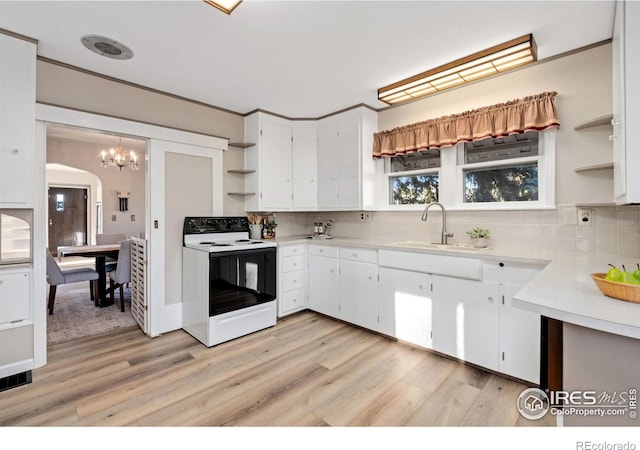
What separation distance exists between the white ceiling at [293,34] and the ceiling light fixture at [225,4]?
0.06 m

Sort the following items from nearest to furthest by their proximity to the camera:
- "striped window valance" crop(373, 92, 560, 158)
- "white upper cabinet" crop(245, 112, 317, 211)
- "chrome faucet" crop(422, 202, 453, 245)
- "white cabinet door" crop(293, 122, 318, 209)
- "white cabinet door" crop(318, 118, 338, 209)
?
"striped window valance" crop(373, 92, 560, 158), "chrome faucet" crop(422, 202, 453, 245), "white upper cabinet" crop(245, 112, 317, 211), "white cabinet door" crop(318, 118, 338, 209), "white cabinet door" crop(293, 122, 318, 209)

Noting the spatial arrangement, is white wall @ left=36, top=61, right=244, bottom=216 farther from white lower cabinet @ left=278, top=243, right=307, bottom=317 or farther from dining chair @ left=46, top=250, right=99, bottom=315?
dining chair @ left=46, top=250, right=99, bottom=315

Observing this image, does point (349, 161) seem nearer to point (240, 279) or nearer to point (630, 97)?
point (240, 279)

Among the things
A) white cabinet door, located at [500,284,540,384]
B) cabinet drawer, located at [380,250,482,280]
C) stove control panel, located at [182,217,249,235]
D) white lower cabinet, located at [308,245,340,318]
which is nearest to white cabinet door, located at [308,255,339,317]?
white lower cabinet, located at [308,245,340,318]

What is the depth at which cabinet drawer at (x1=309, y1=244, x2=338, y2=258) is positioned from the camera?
334cm

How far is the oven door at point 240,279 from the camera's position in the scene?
2787 mm

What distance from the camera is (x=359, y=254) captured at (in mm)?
3092

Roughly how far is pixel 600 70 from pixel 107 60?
12.4 feet

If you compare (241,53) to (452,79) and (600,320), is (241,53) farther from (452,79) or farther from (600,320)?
(600,320)

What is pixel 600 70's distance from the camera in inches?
85.7

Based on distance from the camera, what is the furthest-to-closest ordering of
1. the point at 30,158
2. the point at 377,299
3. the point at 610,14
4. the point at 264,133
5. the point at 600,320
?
the point at 264,133, the point at 377,299, the point at 30,158, the point at 610,14, the point at 600,320

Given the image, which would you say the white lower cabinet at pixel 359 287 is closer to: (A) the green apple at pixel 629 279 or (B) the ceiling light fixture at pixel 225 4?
(A) the green apple at pixel 629 279

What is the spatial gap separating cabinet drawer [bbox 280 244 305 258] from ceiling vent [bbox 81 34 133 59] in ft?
7.29

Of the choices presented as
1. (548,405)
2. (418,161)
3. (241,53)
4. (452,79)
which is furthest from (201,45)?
(548,405)
